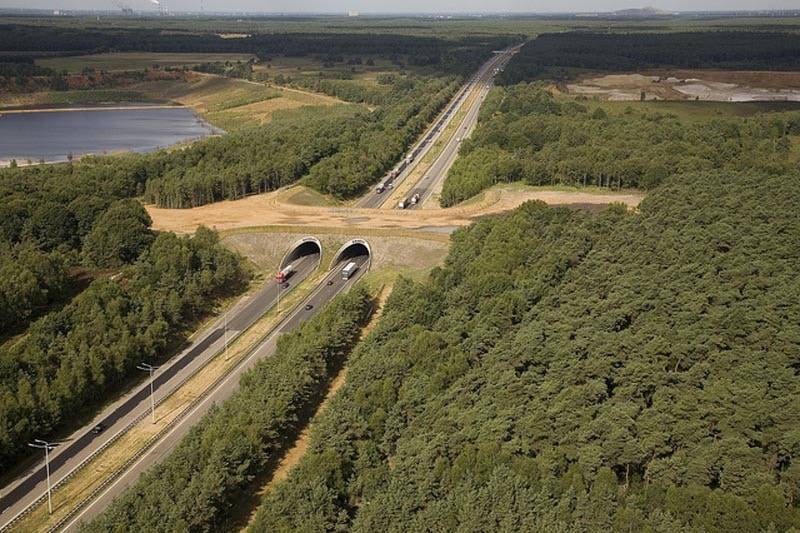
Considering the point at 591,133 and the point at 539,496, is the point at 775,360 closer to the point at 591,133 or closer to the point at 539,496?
the point at 539,496

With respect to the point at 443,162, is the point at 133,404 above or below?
below

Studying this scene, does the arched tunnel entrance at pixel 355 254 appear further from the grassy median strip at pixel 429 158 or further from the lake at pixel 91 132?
the lake at pixel 91 132

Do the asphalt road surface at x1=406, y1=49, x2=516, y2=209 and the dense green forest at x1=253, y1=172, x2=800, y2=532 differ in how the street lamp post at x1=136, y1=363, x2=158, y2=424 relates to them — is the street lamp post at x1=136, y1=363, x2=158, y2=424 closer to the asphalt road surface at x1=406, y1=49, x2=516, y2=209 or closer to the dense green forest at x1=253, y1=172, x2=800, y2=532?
the dense green forest at x1=253, y1=172, x2=800, y2=532

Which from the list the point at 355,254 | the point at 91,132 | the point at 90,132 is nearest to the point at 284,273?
the point at 355,254

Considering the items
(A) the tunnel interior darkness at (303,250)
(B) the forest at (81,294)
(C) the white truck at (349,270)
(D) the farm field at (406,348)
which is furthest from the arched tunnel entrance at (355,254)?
(B) the forest at (81,294)

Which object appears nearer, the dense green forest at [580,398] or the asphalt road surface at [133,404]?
the dense green forest at [580,398]

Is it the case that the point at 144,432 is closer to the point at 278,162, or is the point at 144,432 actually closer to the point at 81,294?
the point at 81,294

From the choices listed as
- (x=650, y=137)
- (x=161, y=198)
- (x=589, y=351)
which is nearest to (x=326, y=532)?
(x=589, y=351)
